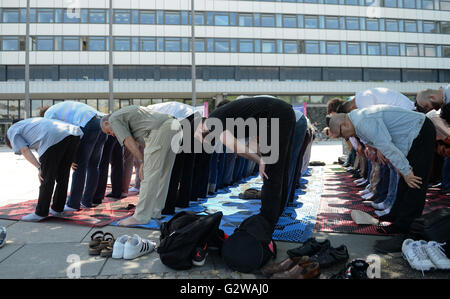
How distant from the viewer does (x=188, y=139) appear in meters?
5.02

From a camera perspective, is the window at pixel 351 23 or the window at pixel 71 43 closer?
the window at pixel 71 43

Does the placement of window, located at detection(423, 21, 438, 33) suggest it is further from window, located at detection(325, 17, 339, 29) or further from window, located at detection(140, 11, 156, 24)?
window, located at detection(140, 11, 156, 24)

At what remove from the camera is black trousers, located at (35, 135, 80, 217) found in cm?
440

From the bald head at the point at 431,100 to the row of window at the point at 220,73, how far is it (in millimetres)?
29072

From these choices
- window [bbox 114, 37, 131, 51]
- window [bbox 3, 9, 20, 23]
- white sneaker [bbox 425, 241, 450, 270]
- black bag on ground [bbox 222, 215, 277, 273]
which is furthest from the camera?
window [bbox 3, 9, 20, 23]

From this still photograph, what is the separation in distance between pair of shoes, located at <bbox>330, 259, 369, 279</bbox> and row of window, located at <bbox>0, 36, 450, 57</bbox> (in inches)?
1246

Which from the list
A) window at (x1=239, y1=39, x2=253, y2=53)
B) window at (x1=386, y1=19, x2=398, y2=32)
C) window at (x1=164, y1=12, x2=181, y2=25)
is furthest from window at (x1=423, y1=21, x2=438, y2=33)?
window at (x1=164, y1=12, x2=181, y2=25)

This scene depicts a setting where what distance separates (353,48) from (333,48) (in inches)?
90.7

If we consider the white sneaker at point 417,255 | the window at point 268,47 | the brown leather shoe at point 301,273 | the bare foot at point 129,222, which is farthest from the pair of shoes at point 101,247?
the window at point 268,47

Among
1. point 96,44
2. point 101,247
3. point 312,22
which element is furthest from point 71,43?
point 101,247

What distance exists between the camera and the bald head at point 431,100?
4.79 m

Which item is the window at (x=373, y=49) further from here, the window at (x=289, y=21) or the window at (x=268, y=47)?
the window at (x=268, y=47)
